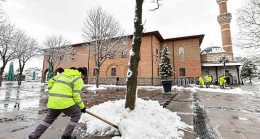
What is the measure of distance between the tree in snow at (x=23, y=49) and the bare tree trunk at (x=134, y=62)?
2564 centimetres

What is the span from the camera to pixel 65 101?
10.2ft

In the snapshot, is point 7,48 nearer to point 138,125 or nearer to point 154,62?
point 154,62

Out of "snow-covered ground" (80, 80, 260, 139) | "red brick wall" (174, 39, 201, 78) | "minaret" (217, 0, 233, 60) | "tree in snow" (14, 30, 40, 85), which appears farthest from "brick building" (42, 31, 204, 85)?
"snow-covered ground" (80, 80, 260, 139)

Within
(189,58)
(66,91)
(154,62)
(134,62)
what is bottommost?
(66,91)

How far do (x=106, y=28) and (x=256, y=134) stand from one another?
65.3 feet

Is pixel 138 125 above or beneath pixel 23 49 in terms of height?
beneath

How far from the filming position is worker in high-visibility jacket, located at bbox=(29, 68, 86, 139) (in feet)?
10.1

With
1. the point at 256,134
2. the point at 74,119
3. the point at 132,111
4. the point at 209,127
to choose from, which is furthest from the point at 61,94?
the point at 256,134

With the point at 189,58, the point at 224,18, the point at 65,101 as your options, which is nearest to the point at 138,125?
the point at 65,101

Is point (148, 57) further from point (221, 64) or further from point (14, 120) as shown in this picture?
point (14, 120)

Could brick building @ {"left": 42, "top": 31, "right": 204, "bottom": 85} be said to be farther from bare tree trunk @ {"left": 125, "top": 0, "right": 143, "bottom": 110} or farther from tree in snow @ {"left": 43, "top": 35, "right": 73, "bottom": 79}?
bare tree trunk @ {"left": 125, "top": 0, "right": 143, "bottom": 110}

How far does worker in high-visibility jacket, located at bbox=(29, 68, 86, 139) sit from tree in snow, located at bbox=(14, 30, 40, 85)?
2597cm

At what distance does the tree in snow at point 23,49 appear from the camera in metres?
24.8

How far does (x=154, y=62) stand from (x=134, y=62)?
24.9 meters
